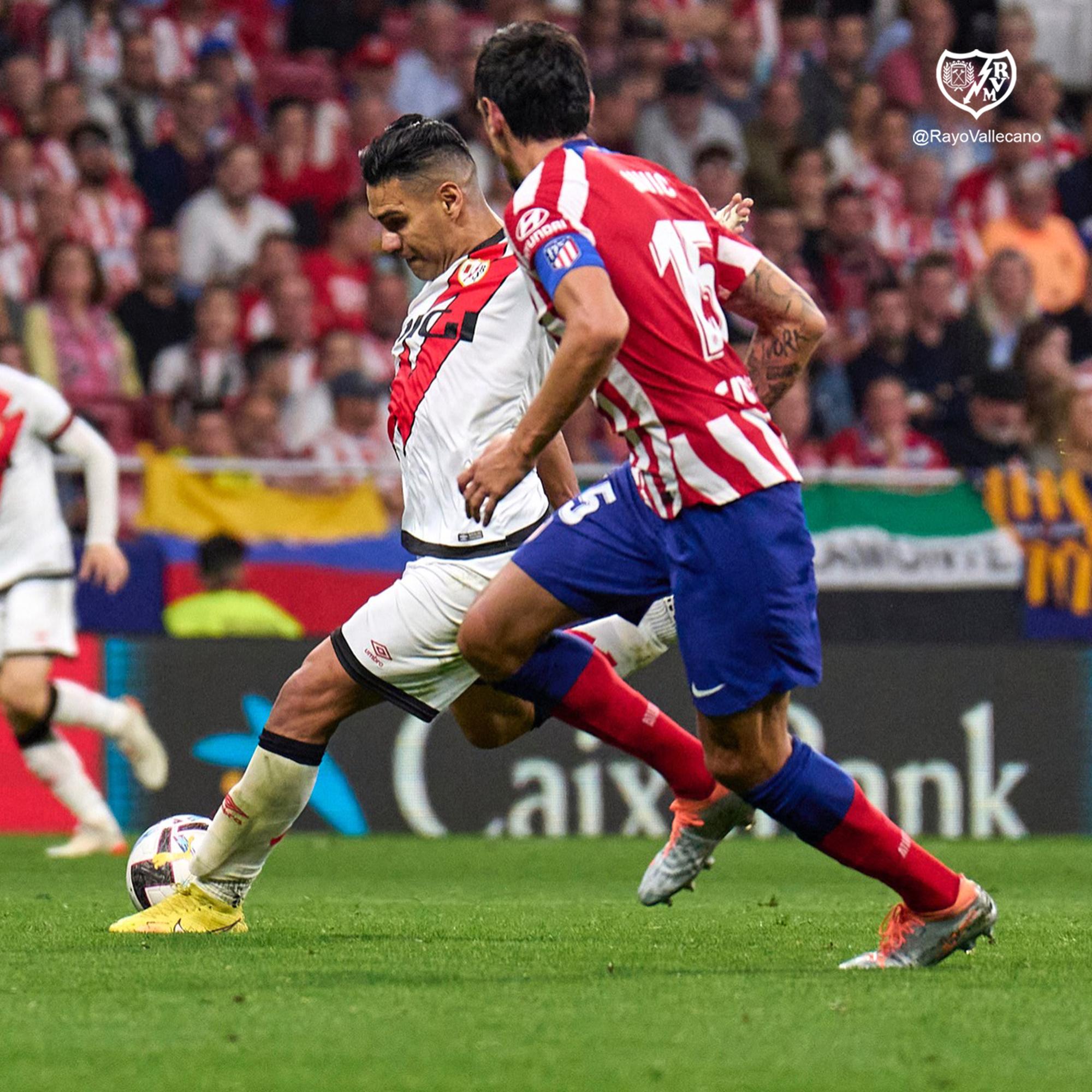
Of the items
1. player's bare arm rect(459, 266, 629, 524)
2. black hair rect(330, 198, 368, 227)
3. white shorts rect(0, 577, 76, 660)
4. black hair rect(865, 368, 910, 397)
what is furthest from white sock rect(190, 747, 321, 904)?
black hair rect(330, 198, 368, 227)

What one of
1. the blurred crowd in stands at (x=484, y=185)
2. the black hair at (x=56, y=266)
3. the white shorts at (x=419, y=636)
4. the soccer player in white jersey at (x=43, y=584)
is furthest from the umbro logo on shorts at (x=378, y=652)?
the black hair at (x=56, y=266)

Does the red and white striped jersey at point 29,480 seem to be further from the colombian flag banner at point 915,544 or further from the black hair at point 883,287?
the black hair at point 883,287

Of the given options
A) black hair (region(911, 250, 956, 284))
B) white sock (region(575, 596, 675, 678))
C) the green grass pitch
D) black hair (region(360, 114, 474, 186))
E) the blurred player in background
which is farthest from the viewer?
black hair (region(911, 250, 956, 284))

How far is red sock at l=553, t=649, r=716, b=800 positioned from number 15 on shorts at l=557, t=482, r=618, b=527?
2.44 ft

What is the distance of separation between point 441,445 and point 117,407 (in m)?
6.09

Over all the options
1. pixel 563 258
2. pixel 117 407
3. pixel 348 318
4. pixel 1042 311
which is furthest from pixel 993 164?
pixel 563 258

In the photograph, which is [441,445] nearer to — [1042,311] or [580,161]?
[580,161]

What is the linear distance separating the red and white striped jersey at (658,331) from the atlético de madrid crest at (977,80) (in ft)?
34.3

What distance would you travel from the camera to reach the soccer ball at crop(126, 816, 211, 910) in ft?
19.3

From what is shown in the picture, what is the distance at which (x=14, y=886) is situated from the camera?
24.6ft

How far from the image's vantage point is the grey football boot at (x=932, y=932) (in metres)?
4.81

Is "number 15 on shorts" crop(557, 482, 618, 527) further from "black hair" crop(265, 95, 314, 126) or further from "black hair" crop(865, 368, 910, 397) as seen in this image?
"black hair" crop(265, 95, 314, 126)

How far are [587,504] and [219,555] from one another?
5.39 metres

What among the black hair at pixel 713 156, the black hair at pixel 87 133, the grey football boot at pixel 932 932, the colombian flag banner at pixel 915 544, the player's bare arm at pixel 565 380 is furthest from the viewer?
the black hair at pixel 713 156
